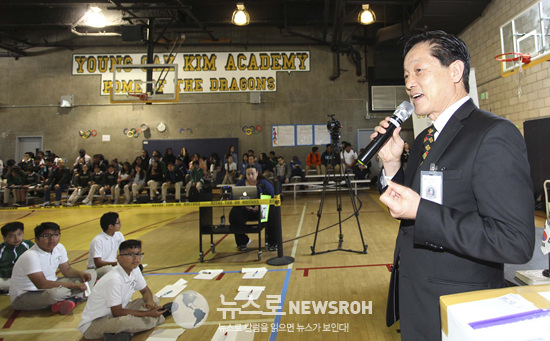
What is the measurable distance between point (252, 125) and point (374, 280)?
11.6 metres

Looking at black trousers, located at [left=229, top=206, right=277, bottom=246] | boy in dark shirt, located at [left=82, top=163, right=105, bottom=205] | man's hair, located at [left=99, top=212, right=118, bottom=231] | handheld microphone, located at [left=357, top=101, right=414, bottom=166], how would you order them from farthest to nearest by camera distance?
1. boy in dark shirt, located at [left=82, top=163, right=105, bottom=205]
2. black trousers, located at [left=229, top=206, right=277, bottom=246]
3. man's hair, located at [left=99, top=212, right=118, bottom=231]
4. handheld microphone, located at [left=357, top=101, right=414, bottom=166]

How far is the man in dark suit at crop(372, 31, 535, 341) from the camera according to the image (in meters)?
0.89

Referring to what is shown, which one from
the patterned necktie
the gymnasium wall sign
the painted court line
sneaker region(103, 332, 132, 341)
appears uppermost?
the gymnasium wall sign

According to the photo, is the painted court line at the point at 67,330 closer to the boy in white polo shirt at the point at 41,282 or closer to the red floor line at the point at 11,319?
the red floor line at the point at 11,319

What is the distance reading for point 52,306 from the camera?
11.7ft

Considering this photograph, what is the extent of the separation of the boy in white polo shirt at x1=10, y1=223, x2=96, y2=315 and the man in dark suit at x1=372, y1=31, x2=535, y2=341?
12.3 ft

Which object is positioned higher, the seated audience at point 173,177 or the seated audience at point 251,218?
the seated audience at point 173,177

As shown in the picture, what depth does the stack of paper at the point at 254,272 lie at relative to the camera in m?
4.38

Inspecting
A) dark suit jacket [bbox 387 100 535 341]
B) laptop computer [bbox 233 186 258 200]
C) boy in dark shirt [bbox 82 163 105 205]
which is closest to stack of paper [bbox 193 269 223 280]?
laptop computer [bbox 233 186 258 200]

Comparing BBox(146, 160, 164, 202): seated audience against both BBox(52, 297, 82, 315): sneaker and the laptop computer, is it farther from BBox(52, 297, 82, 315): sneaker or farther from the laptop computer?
BBox(52, 297, 82, 315): sneaker

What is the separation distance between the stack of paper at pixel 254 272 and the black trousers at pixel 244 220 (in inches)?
37.7

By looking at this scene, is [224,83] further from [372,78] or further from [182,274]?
[182,274]

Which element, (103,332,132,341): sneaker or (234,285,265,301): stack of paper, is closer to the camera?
(103,332,132,341): sneaker

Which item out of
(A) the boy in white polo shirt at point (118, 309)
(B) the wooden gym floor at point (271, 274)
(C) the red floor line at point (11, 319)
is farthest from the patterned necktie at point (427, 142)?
(C) the red floor line at point (11, 319)
